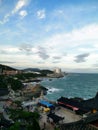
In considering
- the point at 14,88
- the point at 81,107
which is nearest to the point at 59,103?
the point at 81,107

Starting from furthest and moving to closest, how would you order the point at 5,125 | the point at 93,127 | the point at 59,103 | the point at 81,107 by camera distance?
the point at 59,103 → the point at 81,107 → the point at 5,125 → the point at 93,127

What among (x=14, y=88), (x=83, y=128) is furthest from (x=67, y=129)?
(x=14, y=88)

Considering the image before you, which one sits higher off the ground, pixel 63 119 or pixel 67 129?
pixel 67 129

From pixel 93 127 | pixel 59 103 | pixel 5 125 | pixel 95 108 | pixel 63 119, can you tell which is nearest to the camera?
pixel 93 127

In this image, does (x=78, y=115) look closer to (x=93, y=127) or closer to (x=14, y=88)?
(x=93, y=127)

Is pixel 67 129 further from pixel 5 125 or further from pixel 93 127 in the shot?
pixel 5 125

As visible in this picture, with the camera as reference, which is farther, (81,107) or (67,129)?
(81,107)

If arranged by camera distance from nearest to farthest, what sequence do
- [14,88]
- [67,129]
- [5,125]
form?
1. [67,129]
2. [5,125]
3. [14,88]

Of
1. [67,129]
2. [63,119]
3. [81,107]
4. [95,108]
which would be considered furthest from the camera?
[81,107]

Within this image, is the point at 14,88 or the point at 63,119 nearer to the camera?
the point at 63,119
